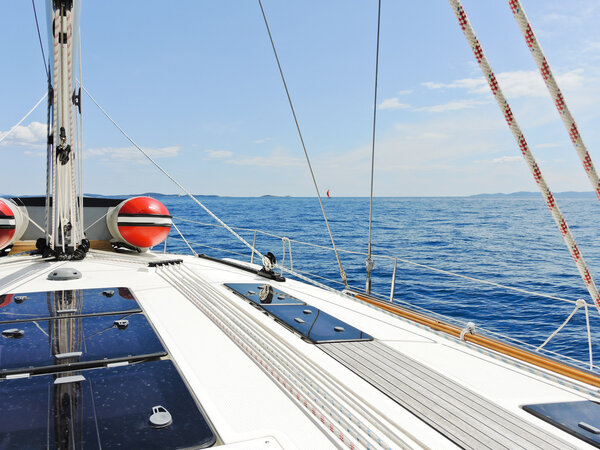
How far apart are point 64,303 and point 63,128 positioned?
1810mm

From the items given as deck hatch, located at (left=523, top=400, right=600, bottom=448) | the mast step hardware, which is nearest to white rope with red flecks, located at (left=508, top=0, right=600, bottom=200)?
deck hatch, located at (left=523, top=400, right=600, bottom=448)

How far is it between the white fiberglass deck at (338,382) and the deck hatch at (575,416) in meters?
0.04

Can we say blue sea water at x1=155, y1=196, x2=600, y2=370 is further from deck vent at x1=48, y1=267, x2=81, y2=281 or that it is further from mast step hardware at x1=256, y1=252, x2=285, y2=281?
deck vent at x1=48, y1=267, x2=81, y2=281

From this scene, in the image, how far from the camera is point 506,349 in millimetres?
2410

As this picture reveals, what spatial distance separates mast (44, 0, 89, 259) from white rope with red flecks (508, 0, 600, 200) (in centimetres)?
326

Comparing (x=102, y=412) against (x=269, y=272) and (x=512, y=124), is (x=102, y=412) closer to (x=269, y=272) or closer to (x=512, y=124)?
(x=512, y=124)

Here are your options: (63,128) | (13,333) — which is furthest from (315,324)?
(63,128)

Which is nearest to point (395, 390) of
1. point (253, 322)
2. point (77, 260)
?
point (253, 322)

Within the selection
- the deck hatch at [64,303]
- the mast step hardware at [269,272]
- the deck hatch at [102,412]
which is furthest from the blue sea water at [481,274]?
the deck hatch at [102,412]

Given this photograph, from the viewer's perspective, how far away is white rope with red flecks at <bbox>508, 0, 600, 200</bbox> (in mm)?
1713

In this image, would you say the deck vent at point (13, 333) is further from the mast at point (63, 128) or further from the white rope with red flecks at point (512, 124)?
the white rope with red flecks at point (512, 124)

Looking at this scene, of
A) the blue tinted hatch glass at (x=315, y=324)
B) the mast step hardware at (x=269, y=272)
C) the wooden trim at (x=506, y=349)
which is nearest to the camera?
the wooden trim at (x=506, y=349)

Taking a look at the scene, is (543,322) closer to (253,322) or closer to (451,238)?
(253,322)

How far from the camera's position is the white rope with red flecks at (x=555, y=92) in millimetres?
1713
